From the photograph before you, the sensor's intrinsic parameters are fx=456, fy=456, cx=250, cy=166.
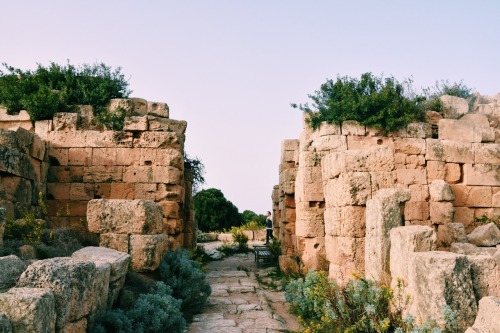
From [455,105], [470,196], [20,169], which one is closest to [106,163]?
[20,169]

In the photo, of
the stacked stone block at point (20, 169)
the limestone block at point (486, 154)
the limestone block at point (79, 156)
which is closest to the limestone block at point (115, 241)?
the stacked stone block at point (20, 169)

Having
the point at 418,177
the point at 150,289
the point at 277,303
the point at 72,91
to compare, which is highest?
the point at 72,91

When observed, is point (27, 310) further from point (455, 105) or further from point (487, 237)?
point (455, 105)

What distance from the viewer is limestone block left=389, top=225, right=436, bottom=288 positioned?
5258 millimetres

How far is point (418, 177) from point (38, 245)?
22.9 ft

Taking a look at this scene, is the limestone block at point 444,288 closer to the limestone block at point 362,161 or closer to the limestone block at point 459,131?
the limestone block at point 362,161

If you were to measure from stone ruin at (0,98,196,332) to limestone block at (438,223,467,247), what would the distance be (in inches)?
201

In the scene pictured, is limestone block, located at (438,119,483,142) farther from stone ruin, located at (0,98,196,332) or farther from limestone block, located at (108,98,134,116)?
limestone block, located at (108,98,134,116)

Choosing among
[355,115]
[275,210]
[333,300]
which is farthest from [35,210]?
[275,210]

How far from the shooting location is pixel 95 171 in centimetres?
1011

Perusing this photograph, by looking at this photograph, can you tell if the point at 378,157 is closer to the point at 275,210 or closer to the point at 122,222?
the point at 122,222

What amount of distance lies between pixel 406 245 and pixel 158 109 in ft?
23.3

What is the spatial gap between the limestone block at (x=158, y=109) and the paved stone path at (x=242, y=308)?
4044 millimetres

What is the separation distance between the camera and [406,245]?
5309 millimetres
